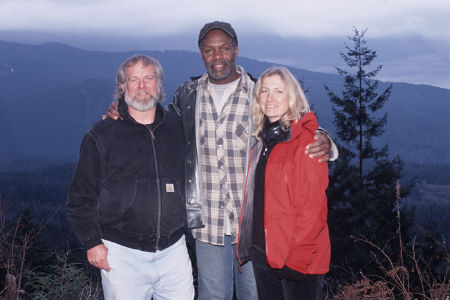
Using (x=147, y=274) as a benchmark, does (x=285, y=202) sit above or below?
above

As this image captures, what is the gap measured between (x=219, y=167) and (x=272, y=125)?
68 centimetres

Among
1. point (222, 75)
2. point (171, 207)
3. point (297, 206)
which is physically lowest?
point (171, 207)

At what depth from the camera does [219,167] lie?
11.1 feet

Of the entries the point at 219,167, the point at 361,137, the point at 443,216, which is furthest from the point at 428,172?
the point at 219,167

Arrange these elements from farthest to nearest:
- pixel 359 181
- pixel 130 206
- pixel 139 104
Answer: pixel 359 181 → pixel 139 104 → pixel 130 206

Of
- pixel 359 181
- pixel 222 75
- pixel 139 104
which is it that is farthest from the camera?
pixel 359 181

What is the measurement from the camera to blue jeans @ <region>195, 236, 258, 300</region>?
10.9 ft

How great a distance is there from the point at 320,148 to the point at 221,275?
144 centimetres

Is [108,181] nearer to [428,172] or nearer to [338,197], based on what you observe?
[338,197]

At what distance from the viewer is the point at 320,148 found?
8.50 feet

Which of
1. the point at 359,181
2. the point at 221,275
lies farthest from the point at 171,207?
the point at 359,181

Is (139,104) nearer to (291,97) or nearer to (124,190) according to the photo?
(124,190)

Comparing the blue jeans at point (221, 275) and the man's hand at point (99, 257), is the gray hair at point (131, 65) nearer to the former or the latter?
the man's hand at point (99, 257)

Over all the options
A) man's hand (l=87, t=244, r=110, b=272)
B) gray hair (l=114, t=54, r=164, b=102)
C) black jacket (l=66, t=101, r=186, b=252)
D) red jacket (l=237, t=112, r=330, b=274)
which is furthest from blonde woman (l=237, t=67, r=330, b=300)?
man's hand (l=87, t=244, r=110, b=272)
